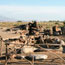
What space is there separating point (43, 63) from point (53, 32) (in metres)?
21.1

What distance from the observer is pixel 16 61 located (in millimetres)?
11219

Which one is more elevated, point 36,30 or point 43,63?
A: point 36,30

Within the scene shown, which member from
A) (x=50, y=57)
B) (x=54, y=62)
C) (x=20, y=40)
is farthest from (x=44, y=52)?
(x=20, y=40)

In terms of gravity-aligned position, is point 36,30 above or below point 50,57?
above

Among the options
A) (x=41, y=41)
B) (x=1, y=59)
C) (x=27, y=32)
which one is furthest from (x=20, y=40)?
(x=27, y=32)

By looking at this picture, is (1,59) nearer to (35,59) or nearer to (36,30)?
(35,59)

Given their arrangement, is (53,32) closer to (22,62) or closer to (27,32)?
(27,32)

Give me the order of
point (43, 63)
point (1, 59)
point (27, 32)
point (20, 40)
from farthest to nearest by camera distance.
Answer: point (27, 32) → point (20, 40) → point (1, 59) → point (43, 63)

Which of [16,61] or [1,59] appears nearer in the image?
[16,61]

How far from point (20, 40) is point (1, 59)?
7736 millimetres

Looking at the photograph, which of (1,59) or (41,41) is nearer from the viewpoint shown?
(1,59)

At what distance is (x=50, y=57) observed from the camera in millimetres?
12180

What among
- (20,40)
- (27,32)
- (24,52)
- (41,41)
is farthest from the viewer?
(27,32)

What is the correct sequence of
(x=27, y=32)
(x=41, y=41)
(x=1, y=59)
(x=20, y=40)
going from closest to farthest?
(x=1, y=59)
(x=20, y=40)
(x=41, y=41)
(x=27, y=32)
